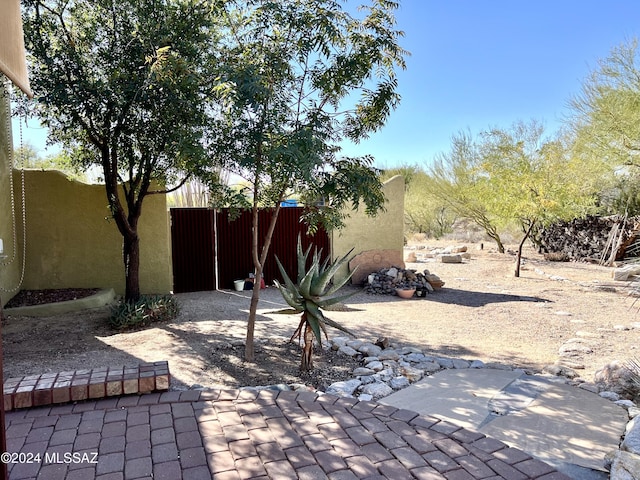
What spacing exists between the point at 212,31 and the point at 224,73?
7.58 feet

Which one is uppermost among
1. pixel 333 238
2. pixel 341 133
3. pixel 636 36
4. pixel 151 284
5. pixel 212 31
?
pixel 636 36

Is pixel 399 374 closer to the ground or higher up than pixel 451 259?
closer to the ground

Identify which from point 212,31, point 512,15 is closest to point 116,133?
point 212,31

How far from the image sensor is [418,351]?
15.2 feet

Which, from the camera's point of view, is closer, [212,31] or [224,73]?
[224,73]

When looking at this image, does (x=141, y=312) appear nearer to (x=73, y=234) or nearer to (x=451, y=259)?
(x=73, y=234)

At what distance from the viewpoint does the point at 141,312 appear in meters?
5.54

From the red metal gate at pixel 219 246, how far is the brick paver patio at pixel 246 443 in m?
5.68

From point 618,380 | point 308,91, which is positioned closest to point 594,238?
point 618,380

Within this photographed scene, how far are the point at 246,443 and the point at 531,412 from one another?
6.73 ft

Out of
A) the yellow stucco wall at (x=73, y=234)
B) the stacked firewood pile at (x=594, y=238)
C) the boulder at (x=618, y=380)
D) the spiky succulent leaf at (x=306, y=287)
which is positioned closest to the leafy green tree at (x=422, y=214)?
the stacked firewood pile at (x=594, y=238)

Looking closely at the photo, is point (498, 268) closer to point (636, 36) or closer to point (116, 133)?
point (636, 36)

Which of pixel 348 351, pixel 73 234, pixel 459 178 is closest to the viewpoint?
pixel 348 351

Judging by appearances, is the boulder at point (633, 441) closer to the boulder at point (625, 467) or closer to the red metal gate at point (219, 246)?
the boulder at point (625, 467)
